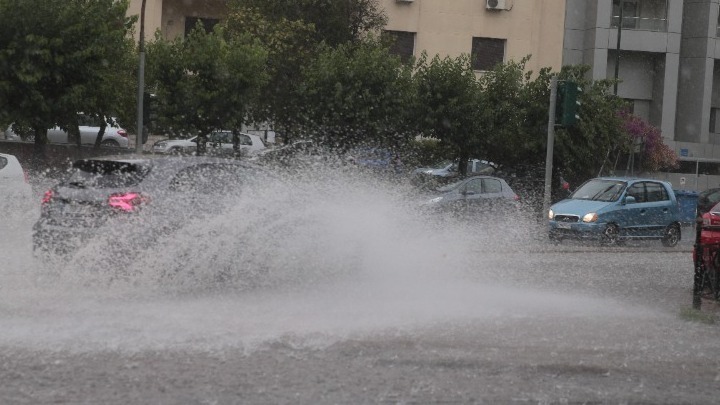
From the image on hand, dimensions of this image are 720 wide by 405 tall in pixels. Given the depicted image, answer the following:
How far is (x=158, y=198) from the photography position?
10.8 m

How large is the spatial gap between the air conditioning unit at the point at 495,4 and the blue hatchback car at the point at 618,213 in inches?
866

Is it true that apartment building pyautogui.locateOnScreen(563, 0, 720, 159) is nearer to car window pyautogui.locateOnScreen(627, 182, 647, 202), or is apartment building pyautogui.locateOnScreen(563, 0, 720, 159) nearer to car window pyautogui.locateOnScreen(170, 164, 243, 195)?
car window pyautogui.locateOnScreen(627, 182, 647, 202)

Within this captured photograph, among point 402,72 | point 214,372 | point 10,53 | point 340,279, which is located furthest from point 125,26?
point 214,372

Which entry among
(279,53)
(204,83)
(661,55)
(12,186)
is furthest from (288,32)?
(661,55)

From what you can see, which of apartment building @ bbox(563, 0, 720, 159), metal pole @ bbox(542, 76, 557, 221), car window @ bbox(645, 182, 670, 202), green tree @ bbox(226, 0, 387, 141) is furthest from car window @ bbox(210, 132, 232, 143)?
apartment building @ bbox(563, 0, 720, 159)

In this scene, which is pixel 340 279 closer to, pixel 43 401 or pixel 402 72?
pixel 43 401

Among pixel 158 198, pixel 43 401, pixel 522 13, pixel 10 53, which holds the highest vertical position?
pixel 522 13

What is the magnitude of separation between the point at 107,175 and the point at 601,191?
15.2 m

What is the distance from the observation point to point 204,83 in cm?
3064

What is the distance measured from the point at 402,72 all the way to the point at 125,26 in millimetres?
7508

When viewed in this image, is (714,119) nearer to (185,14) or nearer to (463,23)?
(463,23)

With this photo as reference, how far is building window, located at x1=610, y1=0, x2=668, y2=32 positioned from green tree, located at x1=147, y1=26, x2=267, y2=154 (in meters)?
22.8

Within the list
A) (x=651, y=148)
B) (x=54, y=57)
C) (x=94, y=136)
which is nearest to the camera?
(x=54, y=57)

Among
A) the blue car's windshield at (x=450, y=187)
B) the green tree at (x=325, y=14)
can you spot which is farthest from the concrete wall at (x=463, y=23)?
the blue car's windshield at (x=450, y=187)
